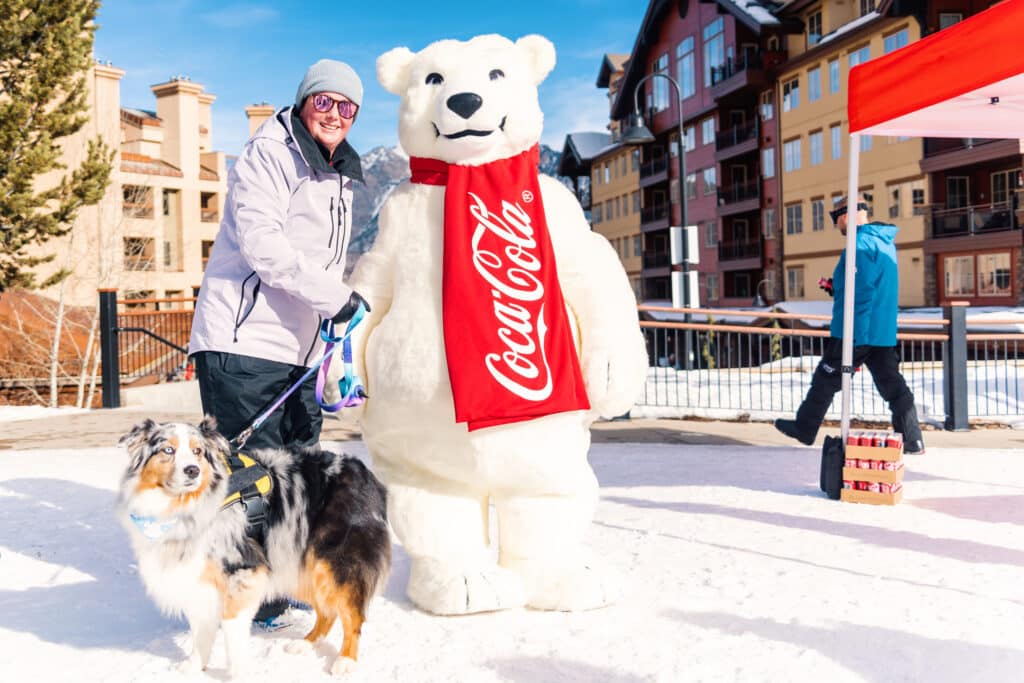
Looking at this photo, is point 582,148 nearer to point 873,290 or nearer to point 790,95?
point 790,95

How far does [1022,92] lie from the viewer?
15.6 feet

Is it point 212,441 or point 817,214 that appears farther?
point 817,214

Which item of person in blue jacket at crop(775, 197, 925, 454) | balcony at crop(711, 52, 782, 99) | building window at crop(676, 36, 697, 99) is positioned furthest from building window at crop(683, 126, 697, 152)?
person in blue jacket at crop(775, 197, 925, 454)

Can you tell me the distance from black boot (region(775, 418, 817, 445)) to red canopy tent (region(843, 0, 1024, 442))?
3.09 feet

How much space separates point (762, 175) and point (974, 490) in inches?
1165

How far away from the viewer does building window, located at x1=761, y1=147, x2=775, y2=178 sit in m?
32.1

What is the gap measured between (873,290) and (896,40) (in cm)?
2266

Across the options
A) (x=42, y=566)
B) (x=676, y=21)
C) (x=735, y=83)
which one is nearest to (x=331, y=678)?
(x=42, y=566)

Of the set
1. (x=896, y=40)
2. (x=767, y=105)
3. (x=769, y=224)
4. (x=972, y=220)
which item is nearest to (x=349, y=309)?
(x=972, y=220)

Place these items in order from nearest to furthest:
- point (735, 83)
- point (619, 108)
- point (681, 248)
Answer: point (681, 248), point (735, 83), point (619, 108)

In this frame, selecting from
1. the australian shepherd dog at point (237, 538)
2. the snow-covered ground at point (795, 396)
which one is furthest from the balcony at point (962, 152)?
the australian shepherd dog at point (237, 538)

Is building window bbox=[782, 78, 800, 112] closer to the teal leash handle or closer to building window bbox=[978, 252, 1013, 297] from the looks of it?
building window bbox=[978, 252, 1013, 297]

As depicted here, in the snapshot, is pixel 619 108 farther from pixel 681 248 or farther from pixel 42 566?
pixel 42 566

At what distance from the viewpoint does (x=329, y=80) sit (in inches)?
124
